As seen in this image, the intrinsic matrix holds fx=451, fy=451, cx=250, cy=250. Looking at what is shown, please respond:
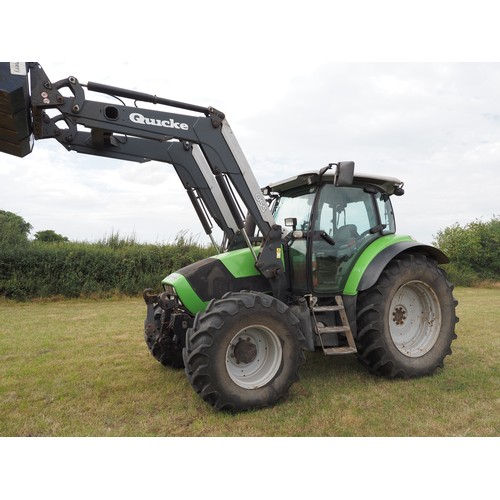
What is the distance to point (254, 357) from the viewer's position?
14.0 feet

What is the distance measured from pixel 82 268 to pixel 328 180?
36.6 feet

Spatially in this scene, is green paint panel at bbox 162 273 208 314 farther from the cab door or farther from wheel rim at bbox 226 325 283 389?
the cab door

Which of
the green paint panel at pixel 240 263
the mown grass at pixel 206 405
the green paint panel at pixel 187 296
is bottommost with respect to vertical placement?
the mown grass at pixel 206 405

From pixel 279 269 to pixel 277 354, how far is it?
95 centimetres

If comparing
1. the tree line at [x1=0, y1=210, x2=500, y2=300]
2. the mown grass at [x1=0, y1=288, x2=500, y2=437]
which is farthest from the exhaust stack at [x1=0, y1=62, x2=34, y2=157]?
the tree line at [x1=0, y1=210, x2=500, y2=300]

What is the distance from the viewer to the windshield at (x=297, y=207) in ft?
16.9

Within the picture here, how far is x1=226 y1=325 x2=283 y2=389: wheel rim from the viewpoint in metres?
4.19

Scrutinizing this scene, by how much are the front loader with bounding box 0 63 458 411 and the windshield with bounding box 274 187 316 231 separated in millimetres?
16

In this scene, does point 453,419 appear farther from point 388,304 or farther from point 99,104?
point 99,104

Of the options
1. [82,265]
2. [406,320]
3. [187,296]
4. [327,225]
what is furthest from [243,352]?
[82,265]

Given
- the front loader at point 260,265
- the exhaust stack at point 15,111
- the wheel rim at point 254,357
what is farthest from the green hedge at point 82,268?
the wheel rim at point 254,357

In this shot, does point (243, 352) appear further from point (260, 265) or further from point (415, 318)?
point (415, 318)

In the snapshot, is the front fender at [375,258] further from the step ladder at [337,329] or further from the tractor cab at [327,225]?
the step ladder at [337,329]

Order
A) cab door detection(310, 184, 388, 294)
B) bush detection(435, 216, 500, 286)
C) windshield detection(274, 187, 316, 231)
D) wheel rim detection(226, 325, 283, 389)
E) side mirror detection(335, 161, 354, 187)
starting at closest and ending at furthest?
wheel rim detection(226, 325, 283, 389) → side mirror detection(335, 161, 354, 187) → cab door detection(310, 184, 388, 294) → windshield detection(274, 187, 316, 231) → bush detection(435, 216, 500, 286)
